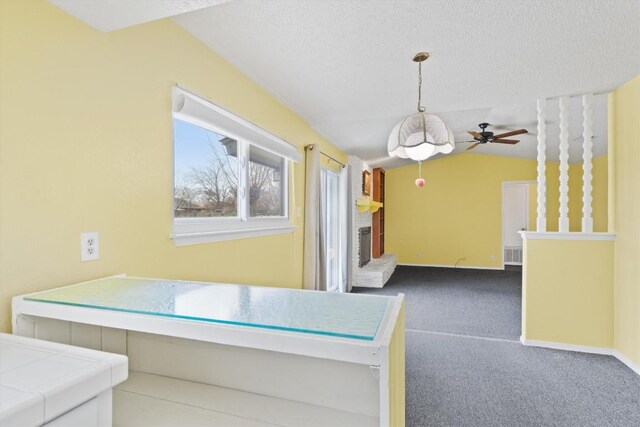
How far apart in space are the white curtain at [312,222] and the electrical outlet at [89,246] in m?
2.28

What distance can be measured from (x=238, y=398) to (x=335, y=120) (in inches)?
118

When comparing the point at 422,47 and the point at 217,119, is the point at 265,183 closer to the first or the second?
the point at 217,119

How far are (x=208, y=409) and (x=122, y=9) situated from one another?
142 cm

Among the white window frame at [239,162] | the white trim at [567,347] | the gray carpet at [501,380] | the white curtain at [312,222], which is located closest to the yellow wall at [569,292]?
the white trim at [567,347]

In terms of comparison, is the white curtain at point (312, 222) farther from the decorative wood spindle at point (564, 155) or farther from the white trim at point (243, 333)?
the white trim at point (243, 333)

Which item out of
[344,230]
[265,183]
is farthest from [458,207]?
[265,183]

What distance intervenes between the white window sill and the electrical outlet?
0.40 meters

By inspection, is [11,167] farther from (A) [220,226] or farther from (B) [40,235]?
(A) [220,226]

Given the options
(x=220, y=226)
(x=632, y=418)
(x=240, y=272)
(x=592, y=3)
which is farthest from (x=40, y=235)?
(x=632, y=418)

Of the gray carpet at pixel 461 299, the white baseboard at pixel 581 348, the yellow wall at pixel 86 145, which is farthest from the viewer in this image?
the gray carpet at pixel 461 299

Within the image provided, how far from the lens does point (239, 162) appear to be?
2494mm

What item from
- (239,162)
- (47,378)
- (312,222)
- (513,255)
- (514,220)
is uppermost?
(239,162)

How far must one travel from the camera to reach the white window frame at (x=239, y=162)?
5.79ft

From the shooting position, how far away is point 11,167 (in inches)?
41.4
